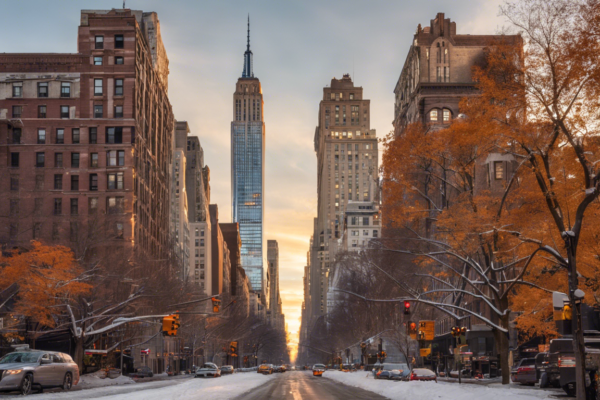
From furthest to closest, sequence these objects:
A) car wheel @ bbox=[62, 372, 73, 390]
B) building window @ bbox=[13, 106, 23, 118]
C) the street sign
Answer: building window @ bbox=[13, 106, 23, 118], the street sign, car wheel @ bbox=[62, 372, 73, 390]

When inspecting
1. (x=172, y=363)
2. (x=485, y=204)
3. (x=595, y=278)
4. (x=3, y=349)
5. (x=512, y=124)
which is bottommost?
(x=172, y=363)

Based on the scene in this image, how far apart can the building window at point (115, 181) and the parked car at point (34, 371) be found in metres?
64.2

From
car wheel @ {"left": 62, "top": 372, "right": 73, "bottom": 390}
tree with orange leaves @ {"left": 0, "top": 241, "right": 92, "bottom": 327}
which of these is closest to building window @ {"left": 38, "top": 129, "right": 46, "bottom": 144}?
tree with orange leaves @ {"left": 0, "top": 241, "right": 92, "bottom": 327}

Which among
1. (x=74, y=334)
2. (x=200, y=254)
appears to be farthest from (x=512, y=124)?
(x=200, y=254)

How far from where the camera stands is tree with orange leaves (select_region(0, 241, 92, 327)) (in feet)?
168

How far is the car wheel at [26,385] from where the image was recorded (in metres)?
31.4

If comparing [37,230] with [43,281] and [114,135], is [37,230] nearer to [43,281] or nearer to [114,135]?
[114,135]

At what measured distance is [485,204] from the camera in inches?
1529

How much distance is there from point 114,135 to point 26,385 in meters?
73.4

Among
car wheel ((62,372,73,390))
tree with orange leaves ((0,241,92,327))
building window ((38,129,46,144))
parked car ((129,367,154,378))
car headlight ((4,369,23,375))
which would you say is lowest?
parked car ((129,367,154,378))

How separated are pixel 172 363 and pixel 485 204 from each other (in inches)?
3949

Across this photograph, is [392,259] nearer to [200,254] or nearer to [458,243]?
[458,243]

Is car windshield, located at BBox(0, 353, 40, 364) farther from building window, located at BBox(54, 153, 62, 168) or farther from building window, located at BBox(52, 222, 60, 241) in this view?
building window, located at BBox(54, 153, 62, 168)

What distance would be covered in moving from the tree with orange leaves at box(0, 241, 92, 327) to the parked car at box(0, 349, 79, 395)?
13.8 m
